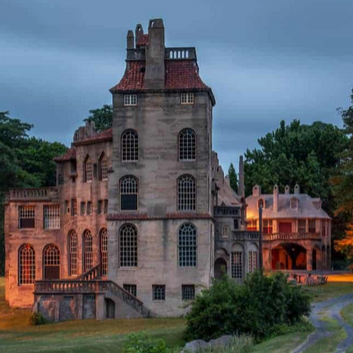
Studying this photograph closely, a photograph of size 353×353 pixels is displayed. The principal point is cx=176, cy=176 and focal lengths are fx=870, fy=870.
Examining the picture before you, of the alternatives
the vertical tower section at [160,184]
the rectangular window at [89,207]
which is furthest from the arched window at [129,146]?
the rectangular window at [89,207]

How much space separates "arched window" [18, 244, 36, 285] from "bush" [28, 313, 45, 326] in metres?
10.8

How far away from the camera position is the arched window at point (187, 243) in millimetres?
63156

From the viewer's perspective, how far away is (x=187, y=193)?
210ft

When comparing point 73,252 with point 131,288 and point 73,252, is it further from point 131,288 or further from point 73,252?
point 131,288

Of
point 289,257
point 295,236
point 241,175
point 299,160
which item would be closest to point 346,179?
point 241,175

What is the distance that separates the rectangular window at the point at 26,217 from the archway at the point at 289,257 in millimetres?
42281

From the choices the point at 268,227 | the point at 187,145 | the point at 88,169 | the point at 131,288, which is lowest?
the point at 131,288

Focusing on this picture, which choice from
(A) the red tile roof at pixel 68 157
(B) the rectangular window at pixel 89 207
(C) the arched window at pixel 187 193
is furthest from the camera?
(A) the red tile roof at pixel 68 157

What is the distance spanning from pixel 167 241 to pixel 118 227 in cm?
376

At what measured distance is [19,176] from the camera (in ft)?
340

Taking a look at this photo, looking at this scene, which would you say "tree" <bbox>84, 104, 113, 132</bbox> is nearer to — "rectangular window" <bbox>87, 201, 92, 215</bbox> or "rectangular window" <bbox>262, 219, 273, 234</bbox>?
"rectangular window" <bbox>262, 219, 273, 234</bbox>

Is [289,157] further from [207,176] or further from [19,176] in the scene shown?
[207,176]

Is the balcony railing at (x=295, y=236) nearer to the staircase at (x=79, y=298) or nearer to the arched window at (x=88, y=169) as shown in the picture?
the arched window at (x=88, y=169)

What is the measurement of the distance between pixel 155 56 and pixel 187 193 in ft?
34.5
